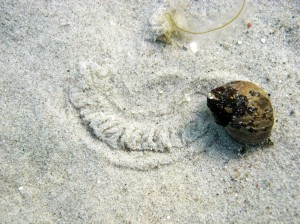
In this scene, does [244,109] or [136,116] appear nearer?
[244,109]

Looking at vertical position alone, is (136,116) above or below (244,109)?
below

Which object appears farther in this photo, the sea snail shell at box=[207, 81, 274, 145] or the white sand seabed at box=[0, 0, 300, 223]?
the white sand seabed at box=[0, 0, 300, 223]

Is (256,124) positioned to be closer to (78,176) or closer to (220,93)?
(220,93)

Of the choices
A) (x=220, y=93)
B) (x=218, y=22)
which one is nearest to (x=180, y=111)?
(x=220, y=93)

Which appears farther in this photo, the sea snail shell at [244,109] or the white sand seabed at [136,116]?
the white sand seabed at [136,116]
